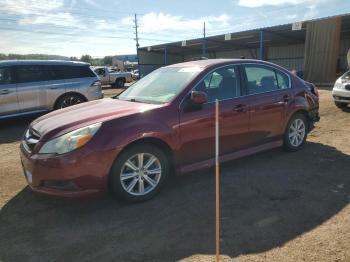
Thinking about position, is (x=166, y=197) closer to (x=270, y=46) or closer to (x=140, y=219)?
(x=140, y=219)

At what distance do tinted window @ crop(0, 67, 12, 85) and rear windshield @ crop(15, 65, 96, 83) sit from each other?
0.18m

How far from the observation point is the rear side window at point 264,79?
201 inches

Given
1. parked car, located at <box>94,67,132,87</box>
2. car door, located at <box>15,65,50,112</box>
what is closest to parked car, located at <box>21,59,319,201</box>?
car door, located at <box>15,65,50,112</box>

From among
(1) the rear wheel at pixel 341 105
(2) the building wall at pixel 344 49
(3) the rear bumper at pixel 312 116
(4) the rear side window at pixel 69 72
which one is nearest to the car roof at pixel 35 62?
(4) the rear side window at pixel 69 72

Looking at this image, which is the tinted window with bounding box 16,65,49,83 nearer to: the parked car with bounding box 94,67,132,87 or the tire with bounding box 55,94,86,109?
the tire with bounding box 55,94,86,109

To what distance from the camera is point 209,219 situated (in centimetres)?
360

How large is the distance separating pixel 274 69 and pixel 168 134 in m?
2.53

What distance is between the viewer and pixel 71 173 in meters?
3.57

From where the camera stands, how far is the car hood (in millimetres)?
3816

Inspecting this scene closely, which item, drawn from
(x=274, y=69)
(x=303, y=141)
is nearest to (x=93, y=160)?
(x=274, y=69)

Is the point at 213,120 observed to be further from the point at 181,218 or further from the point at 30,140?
the point at 30,140

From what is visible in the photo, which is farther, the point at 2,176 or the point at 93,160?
the point at 2,176

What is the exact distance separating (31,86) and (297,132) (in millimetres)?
7130

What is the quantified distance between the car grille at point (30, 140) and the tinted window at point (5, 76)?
5401 mm
